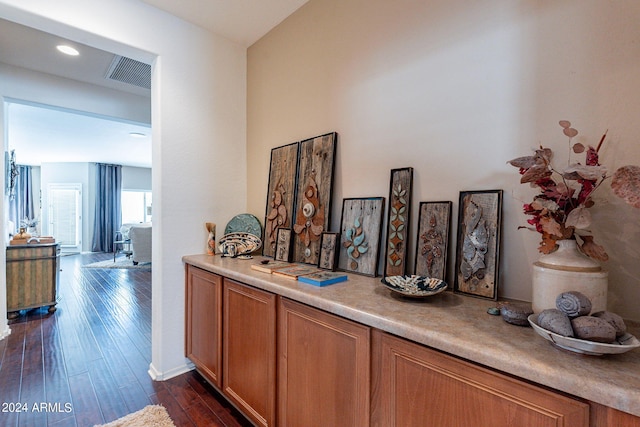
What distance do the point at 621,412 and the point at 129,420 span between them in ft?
7.18

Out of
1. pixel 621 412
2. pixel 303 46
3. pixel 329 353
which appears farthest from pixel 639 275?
pixel 303 46

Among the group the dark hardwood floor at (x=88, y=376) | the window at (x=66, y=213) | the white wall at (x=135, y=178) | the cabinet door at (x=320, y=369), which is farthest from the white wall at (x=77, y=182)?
the cabinet door at (x=320, y=369)

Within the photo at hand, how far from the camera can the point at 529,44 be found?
1.15 metres

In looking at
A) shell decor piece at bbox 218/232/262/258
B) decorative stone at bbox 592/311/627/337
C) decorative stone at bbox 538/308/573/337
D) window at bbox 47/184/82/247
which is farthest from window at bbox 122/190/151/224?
decorative stone at bbox 592/311/627/337

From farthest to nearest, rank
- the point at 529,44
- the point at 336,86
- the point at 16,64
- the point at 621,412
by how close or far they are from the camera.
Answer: the point at 16,64 < the point at 336,86 < the point at 529,44 < the point at 621,412

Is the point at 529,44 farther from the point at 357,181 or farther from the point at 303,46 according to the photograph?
the point at 303,46

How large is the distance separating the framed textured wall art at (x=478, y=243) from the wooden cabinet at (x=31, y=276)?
15.0 ft

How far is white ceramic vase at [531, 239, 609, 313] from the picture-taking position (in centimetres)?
82

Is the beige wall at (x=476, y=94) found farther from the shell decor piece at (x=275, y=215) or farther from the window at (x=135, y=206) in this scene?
the window at (x=135, y=206)

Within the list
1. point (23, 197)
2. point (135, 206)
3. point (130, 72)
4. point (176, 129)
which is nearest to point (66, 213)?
point (23, 197)

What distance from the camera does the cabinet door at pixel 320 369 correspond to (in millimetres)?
1064

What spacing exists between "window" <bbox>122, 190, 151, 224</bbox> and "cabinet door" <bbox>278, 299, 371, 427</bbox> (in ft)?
33.2

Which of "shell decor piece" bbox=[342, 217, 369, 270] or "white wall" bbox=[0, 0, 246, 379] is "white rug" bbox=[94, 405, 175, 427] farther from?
"shell decor piece" bbox=[342, 217, 369, 270]

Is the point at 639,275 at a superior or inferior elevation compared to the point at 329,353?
superior
